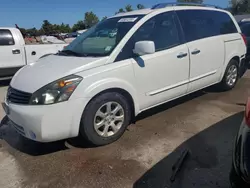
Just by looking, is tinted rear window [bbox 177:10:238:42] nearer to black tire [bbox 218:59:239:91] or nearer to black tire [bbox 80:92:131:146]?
black tire [bbox 218:59:239:91]

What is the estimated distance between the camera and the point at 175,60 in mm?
3977

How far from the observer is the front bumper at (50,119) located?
292 centimetres

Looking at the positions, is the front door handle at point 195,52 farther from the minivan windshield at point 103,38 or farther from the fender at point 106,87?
the fender at point 106,87

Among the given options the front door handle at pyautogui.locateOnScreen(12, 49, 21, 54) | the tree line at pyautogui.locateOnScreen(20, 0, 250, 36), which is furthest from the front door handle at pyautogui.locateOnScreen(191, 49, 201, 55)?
the tree line at pyautogui.locateOnScreen(20, 0, 250, 36)

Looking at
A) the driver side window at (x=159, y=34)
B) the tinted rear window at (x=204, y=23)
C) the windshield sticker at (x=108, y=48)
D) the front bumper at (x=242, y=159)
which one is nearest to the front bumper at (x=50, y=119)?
the windshield sticker at (x=108, y=48)

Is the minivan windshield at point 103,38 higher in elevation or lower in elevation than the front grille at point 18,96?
higher

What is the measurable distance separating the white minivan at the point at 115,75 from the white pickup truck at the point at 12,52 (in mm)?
3818

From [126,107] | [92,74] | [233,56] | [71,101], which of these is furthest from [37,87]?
[233,56]

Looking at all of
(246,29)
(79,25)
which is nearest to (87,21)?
(79,25)

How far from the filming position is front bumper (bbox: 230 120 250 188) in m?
1.67

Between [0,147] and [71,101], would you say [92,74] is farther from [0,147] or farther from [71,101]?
[0,147]

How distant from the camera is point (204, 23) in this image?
4.70 m

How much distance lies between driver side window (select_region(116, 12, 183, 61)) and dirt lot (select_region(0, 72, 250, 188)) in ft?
3.93

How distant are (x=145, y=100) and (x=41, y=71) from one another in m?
1.50
